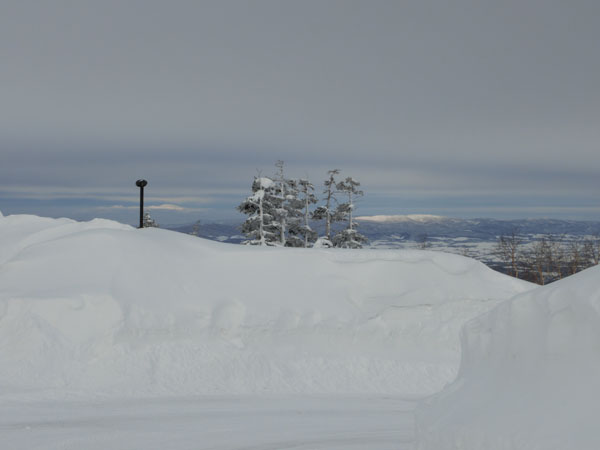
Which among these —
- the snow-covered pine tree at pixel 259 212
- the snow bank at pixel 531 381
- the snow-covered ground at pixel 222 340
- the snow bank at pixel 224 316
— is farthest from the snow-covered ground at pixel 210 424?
the snow-covered pine tree at pixel 259 212

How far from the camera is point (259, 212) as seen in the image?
3322cm

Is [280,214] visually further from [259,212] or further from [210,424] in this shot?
[210,424]

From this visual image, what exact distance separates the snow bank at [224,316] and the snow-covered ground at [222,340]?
3 centimetres

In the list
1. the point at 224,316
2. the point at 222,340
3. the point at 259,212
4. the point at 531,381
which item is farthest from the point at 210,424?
the point at 259,212

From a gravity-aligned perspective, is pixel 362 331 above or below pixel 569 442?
below

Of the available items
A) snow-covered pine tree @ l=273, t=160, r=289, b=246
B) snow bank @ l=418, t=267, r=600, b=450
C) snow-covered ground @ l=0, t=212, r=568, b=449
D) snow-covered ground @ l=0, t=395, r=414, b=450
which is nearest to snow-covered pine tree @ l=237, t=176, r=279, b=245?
snow-covered pine tree @ l=273, t=160, r=289, b=246

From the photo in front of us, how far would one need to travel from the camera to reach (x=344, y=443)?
23.5 feet

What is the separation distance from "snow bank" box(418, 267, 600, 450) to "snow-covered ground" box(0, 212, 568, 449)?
2693 mm

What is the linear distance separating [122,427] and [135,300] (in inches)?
173

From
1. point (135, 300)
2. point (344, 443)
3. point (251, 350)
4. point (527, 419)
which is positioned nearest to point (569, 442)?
point (527, 419)

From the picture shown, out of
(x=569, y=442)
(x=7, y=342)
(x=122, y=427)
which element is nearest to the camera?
(x=569, y=442)

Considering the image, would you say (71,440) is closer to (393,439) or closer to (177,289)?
(393,439)

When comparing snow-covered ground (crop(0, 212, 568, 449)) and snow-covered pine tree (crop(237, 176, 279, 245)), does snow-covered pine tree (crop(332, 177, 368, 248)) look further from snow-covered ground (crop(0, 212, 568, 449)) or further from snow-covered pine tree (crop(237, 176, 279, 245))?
snow-covered ground (crop(0, 212, 568, 449))

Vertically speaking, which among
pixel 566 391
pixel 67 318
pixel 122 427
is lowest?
pixel 122 427
